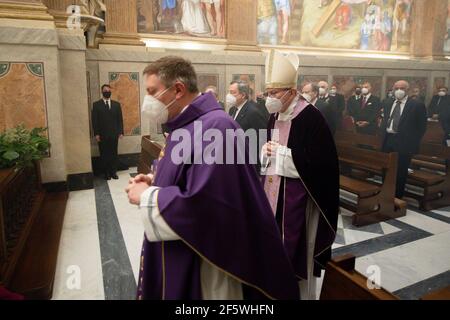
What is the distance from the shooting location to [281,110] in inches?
116

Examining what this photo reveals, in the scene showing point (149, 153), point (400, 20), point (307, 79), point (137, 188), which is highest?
point (400, 20)

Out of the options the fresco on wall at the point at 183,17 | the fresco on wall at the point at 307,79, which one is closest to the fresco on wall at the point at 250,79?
the fresco on wall at the point at 183,17

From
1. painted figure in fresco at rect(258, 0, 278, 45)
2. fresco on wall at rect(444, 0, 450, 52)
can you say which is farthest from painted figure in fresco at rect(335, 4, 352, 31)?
fresco on wall at rect(444, 0, 450, 52)

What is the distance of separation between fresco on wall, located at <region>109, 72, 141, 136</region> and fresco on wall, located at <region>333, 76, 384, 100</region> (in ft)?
22.5

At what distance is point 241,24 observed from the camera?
33.6 ft

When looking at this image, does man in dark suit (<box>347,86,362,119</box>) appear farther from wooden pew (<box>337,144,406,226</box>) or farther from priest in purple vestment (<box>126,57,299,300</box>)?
priest in purple vestment (<box>126,57,299,300</box>)

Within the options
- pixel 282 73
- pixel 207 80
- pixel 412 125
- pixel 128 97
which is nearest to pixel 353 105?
pixel 207 80

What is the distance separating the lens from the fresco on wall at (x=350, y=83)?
12.0 m

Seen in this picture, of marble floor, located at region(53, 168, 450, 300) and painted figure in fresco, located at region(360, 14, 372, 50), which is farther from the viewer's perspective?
painted figure in fresco, located at region(360, 14, 372, 50)

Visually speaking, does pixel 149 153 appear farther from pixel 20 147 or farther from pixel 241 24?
pixel 241 24

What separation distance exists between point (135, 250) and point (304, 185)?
2189 millimetres

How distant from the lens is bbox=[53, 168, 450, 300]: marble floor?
128 inches

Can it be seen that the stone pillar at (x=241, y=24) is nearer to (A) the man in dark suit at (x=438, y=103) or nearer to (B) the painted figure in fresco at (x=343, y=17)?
(B) the painted figure in fresco at (x=343, y=17)
